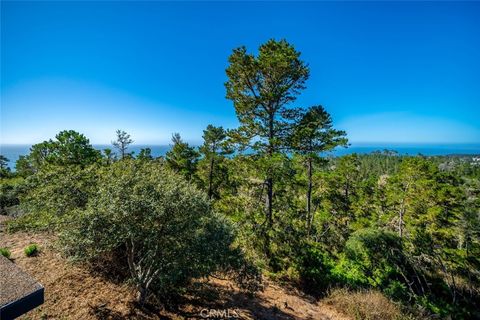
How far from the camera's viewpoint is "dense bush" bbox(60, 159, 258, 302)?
5.28 metres

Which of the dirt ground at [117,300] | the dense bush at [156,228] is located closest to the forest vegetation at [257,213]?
the dense bush at [156,228]

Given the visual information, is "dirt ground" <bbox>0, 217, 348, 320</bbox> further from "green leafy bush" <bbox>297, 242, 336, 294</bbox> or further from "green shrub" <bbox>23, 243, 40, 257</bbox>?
"green leafy bush" <bbox>297, 242, 336, 294</bbox>

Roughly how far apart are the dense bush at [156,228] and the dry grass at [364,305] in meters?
6.18

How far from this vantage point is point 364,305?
9.76 metres

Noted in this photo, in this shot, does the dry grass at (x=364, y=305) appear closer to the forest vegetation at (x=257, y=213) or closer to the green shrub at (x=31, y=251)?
the forest vegetation at (x=257, y=213)

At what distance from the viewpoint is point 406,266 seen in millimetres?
15055

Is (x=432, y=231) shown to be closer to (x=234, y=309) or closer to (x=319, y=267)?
(x=319, y=267)

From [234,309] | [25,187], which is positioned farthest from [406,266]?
[25,187]

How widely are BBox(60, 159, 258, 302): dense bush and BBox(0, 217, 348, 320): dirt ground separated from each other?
1156mm

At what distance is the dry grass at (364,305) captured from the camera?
9310 millimetres

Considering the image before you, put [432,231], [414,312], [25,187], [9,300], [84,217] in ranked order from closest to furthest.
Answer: [9,300]
[84,217]
[25,187]
[414,312]
[432,231]

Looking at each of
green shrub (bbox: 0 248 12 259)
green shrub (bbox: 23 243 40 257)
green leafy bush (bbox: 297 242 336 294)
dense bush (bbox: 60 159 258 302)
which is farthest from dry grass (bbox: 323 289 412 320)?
green shrub (bbox: 0 248 12 259)

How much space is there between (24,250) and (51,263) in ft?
5.04

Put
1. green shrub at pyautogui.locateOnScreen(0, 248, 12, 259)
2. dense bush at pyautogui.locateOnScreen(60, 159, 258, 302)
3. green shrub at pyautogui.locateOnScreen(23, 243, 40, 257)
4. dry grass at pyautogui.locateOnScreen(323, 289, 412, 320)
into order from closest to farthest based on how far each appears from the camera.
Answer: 1. dense bush at pyautogui.locateOnScreen(60, 159, 258, 302)
2. green shrub at pyautogui.locateOnScreen(0, 248, 12, 259)
3. green shrub at pyautogui.locateOnScreen(23, 243, 40, 257)
4. dry grass at pyautogui.locateOnScreen(323, 289, 412, 320)
